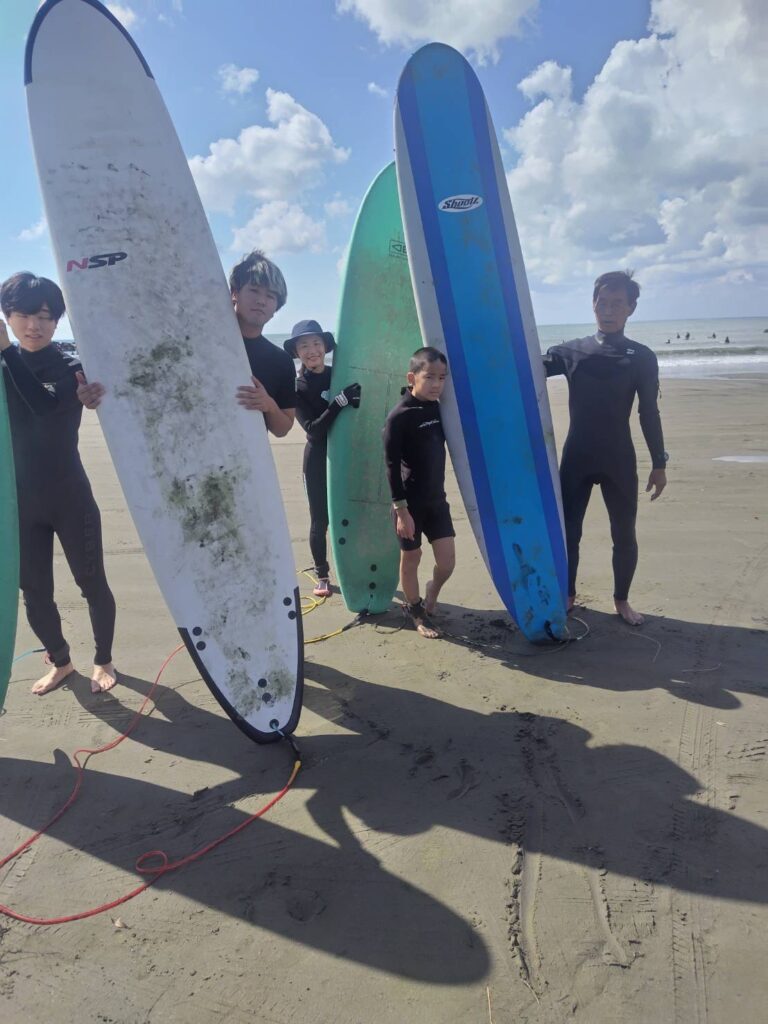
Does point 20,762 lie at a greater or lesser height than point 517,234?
lesser

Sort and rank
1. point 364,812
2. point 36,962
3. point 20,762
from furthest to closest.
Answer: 1. point 20,762
2. point 364,812
3. point 36,962

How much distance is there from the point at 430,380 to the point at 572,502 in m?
1.08

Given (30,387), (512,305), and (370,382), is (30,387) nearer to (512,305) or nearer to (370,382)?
(370,382)

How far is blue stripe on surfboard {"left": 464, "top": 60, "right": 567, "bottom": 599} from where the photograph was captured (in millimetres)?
3426

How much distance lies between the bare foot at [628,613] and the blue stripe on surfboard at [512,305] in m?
0.47

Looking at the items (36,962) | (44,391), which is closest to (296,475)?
(44,391)

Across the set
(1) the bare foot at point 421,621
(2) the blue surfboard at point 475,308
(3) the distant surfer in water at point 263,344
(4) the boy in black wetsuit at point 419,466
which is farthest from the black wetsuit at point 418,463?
(3) the distant surfer in water at point 263,344

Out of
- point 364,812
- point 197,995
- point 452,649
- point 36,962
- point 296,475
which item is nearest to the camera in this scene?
point 197,995

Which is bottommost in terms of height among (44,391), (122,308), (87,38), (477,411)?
(477,411)

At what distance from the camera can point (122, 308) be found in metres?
2.65

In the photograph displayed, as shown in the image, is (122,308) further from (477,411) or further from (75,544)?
(477,411)

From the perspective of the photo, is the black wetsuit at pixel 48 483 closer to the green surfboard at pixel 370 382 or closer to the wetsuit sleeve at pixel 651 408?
the green surfboard at pixel 370 382

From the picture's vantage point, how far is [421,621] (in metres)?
3.56

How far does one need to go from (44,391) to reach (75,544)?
697mm
